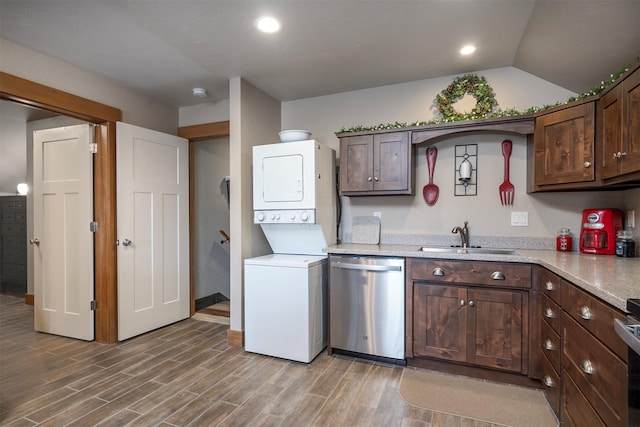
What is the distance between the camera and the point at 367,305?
2.60 m

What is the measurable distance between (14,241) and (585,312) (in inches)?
264

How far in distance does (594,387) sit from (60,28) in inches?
141

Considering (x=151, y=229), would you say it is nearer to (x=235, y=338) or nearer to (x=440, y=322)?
(x=235, y=338)

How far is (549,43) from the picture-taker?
2254 millimetres

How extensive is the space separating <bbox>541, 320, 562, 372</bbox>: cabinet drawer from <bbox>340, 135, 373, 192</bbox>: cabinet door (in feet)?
5.33

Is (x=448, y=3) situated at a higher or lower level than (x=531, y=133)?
higher

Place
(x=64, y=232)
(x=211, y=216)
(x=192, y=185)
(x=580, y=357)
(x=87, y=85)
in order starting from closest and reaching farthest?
(x=580, y=357) < (x=87, y=85) < (x=64, y=232) < (x=192, y=185) < (x=211, y=216)

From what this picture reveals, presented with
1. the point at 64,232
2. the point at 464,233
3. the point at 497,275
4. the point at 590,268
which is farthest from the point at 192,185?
the point at 590,268

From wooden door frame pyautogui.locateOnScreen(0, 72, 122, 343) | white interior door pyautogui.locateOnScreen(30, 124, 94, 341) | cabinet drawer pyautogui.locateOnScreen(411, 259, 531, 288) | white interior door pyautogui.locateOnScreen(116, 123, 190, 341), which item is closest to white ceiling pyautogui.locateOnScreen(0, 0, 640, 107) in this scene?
wooden door frame pyautogui.locateOnScreen(0, 72, 122, 343)

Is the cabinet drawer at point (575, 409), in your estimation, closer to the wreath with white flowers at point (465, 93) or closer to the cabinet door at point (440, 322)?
the cabinet door at point (440, 322)

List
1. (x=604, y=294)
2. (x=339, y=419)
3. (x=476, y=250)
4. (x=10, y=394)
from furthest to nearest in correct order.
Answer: (x=476, y=250)
(x=10, y=394)
(x=339, y=419)
(x=604, y=294)

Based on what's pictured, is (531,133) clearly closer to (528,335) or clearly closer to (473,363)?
(528,335)

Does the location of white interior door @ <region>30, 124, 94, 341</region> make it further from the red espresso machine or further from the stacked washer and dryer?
the red espresso machine

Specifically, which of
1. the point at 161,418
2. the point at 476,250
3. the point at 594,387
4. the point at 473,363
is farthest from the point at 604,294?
the point at 161,418
